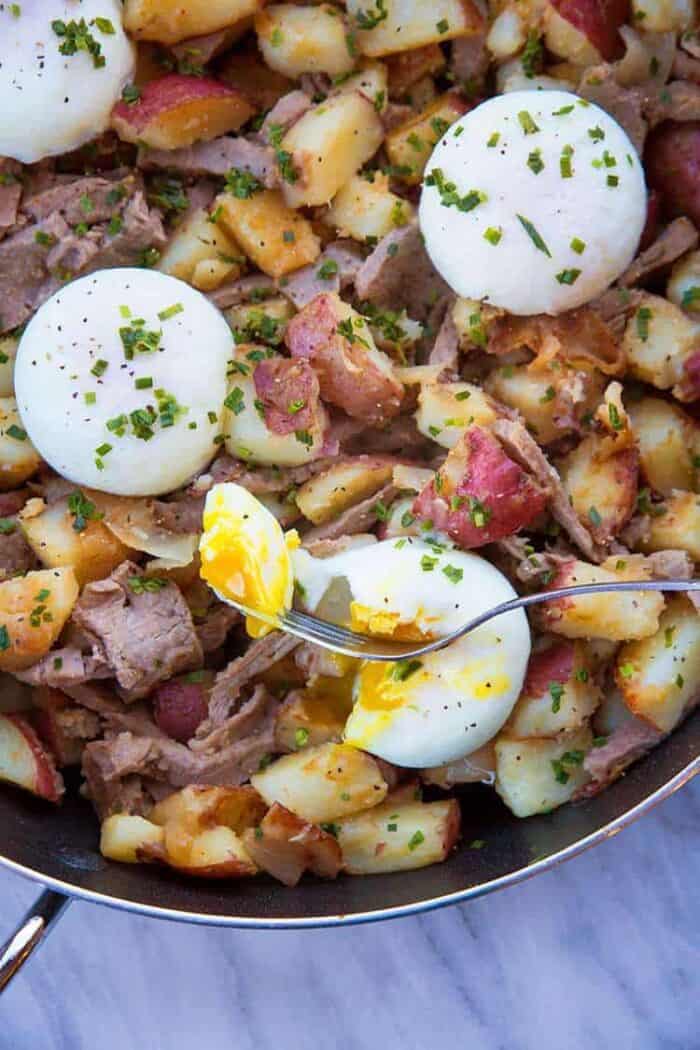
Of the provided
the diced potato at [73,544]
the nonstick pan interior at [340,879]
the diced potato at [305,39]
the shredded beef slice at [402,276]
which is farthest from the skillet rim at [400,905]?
the diced potato at [305,39]

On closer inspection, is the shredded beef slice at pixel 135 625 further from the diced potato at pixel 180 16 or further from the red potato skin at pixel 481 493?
the diced potato at pixel 180 16

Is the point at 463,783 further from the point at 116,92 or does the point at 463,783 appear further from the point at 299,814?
the point at 116,92

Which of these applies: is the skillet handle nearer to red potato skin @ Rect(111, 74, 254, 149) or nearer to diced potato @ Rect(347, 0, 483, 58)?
red potato skin @ Rect(111, 74, 254, 149)

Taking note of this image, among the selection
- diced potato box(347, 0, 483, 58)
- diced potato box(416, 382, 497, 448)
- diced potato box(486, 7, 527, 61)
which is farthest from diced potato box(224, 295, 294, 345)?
diced potato box(486, 7, 527, 61)

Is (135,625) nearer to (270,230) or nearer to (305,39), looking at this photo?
(270,230)

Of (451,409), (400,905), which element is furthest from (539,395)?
(400,905)

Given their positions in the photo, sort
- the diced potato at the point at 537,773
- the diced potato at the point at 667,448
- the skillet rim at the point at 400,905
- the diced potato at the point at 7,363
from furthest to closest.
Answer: the diced potato at the point at 7,363, the diced potato at the point at 667,448, the diced potato at the point at 537,773, the skillet rim at the point at 400,905
